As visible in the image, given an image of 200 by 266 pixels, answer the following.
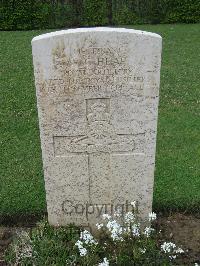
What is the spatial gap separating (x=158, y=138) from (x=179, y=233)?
7.98 feet

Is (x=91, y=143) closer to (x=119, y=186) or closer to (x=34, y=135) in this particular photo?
(x=119, y=186)

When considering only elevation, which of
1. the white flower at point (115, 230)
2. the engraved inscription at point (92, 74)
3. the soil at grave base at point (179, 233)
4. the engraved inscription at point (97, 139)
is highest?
the engraved inscription at point (92, 74)

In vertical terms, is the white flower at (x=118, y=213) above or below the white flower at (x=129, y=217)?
below

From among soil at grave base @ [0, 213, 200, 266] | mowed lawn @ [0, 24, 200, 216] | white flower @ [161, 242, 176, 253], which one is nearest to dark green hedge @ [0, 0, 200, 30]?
mowed lawn @ [0, 24, 200, 216]

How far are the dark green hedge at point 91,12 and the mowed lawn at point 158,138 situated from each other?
4.44 meters

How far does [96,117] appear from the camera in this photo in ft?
13.1

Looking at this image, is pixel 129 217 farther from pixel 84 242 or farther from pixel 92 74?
pixel 92 74

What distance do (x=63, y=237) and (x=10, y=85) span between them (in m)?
5.63

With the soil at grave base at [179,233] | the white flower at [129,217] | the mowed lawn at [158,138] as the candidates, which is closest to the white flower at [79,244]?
the white flower at [129,217]

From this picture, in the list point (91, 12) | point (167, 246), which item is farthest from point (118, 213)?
point (91, 12)

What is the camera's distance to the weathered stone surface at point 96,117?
147 inches

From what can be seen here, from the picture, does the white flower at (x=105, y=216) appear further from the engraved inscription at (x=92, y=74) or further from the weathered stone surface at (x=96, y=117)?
the engraved inscription at (x=92, y=74)

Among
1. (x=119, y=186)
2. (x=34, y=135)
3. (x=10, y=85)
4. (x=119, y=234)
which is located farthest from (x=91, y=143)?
(x=10, y=85)

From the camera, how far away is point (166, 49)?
12.7 meters
